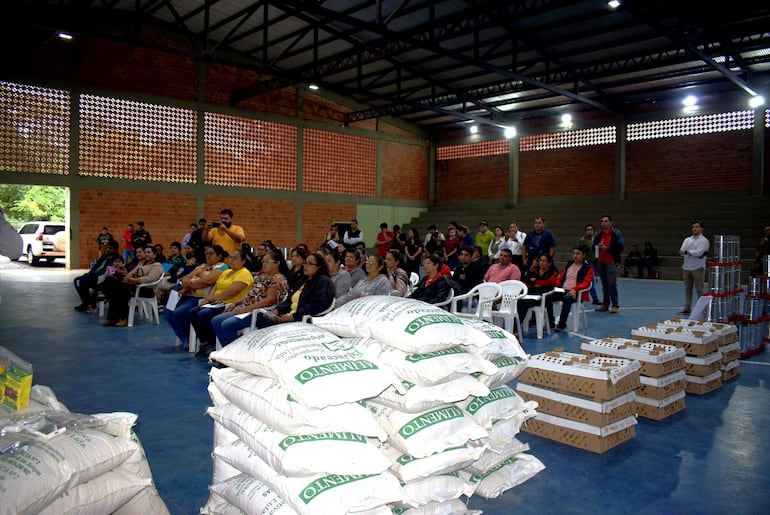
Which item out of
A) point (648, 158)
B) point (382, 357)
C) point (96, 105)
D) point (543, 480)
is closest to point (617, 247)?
point (543, 480)

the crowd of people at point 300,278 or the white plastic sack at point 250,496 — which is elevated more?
the crowd of people at point 300,278

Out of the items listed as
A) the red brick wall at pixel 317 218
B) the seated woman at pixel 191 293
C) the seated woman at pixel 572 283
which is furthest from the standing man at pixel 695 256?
the red brick wall at pixel 317 218

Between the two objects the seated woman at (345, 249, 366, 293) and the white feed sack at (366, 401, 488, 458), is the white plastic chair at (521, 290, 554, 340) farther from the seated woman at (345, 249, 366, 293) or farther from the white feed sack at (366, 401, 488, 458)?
the white feed sack at (366, 401, 488, 458)

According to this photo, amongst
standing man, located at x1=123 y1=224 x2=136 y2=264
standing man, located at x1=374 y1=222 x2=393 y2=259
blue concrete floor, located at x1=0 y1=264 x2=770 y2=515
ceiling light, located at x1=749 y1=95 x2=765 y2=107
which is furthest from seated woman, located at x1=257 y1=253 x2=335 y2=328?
ceiling light, located at x1=749 y1=95 x2=765 y2=107

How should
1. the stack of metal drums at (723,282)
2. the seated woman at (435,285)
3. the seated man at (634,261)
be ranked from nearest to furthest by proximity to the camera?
the stack of metal drums at (723,282) < the seated woman at (435,285) < the seated man at (634,261)

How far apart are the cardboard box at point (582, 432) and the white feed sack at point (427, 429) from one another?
103cm

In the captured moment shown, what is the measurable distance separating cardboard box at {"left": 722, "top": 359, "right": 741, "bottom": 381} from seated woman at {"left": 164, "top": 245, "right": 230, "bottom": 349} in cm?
475

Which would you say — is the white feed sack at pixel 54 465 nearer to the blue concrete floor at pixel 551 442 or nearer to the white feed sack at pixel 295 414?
the white feed sack at pixel 295 414

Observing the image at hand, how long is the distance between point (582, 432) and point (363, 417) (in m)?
1.72

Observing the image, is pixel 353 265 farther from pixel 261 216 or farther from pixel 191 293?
pixel 261 216

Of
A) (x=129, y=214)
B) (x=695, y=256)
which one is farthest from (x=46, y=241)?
(x=695, y=256)

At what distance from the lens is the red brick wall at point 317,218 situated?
18422 mm

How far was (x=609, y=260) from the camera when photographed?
8.42 metres

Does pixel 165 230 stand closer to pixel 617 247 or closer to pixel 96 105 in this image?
pixel 96 105
